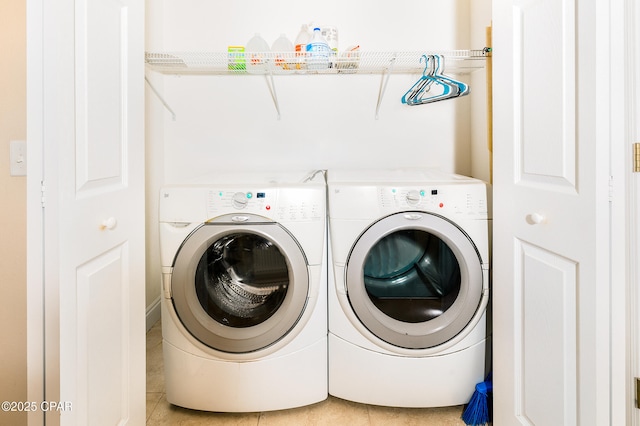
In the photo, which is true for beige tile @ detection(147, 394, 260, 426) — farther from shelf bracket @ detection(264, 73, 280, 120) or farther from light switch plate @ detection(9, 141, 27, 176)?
shelf bracket @ detection(264, 73, 280, 120)

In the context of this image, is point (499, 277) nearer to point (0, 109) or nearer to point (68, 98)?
point (68, 98)

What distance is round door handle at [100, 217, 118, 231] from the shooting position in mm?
1061

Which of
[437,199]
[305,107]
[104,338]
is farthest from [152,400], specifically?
[305,107]

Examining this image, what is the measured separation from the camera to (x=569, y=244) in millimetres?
1060

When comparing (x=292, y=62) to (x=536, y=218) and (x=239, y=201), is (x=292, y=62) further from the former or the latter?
(x=536, y=218)

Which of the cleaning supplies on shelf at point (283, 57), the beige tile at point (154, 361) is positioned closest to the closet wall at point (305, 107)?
the beige tile at point (154, 361)

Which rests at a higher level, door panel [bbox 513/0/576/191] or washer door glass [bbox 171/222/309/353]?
door panel [bbox 513/0/576/191]

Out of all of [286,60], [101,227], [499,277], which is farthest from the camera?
[286,60]

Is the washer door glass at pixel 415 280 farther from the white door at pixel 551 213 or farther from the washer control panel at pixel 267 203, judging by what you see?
the washer control panel at pixel 267 203

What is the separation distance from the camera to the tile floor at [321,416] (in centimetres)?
161

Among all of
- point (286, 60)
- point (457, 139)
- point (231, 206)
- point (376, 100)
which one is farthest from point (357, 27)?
point (231, 206)

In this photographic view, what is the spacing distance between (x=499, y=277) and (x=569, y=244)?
391mm

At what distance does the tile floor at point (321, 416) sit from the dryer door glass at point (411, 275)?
0.43 metres

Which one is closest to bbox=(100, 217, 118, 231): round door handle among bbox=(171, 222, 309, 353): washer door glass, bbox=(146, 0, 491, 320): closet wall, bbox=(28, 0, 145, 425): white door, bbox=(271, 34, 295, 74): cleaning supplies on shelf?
bbox=(28, 0, 145, 425): white door
